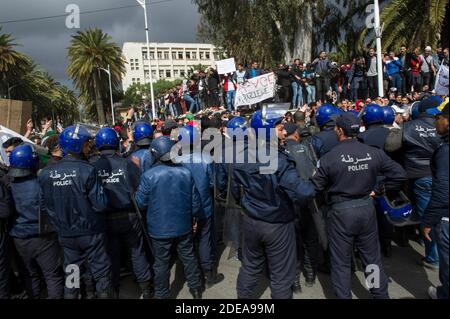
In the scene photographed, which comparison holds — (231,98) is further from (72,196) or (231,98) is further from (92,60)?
(92,60)

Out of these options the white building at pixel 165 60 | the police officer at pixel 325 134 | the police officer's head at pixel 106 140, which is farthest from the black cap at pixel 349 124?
the white building at pixel 165 60

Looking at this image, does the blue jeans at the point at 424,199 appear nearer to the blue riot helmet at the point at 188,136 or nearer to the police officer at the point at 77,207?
the blue riot helmet at the point at 188,136

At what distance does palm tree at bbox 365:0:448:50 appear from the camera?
43.5 feet

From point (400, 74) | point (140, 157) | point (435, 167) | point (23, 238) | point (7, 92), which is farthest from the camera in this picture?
point (7, 92)

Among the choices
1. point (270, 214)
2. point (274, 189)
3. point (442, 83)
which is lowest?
point (270, 214)

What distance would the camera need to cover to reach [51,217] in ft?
11.8

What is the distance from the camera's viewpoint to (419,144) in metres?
4.29

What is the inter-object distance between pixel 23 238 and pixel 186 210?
5.46 feet

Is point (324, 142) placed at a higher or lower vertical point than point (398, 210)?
higher

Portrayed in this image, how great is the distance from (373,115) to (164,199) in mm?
2683

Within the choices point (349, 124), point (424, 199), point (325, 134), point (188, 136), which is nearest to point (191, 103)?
point (188, 136)

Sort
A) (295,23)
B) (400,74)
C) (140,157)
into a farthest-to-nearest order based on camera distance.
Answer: (295,23), (400,74), (140,157)

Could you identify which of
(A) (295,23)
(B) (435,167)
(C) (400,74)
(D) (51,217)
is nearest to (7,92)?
(A) (295,23)
